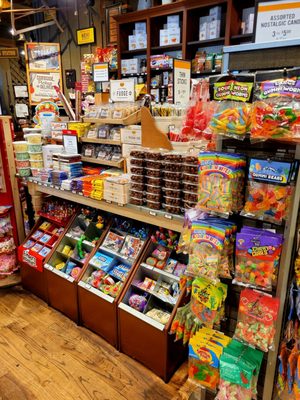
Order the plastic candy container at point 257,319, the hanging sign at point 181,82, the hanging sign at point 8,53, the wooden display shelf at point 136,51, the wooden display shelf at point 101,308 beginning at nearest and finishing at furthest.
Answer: the plastic candy container at point 257,319 < the wooden display shelf at point 101,308 < the hanging sign at point 181,82 < the wooden display shelf at point 136,51 < the hanging sign at point 8,53

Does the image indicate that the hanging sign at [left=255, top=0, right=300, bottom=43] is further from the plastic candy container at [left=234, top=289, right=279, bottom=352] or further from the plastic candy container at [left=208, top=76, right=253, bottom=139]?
the plastic candy container at [left=234, top=289, right=279, bottom=352]

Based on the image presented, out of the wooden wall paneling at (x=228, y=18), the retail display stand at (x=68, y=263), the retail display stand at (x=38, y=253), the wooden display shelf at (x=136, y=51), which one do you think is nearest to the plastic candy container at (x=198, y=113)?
the retail display stand at (x=68, y=263)

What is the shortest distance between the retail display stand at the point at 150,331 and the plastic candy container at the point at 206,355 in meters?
0.41

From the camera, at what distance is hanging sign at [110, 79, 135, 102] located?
2.78 meters

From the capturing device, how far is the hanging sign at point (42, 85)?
560cm

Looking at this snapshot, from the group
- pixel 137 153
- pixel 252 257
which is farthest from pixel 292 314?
pixel 137 153

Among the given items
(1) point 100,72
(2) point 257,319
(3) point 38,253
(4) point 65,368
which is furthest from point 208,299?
(1) point 100,72

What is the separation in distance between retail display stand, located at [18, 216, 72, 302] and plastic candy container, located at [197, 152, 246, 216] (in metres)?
1.90

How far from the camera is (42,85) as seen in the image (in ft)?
19.0

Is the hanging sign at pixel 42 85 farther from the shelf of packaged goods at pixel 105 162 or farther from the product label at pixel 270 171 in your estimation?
the product label at pixel 270 171

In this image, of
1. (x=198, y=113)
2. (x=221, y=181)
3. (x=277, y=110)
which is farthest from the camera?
(x=198, y=113)

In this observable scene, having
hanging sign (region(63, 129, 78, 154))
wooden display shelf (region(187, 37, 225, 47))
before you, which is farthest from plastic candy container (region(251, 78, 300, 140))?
wooden display shelf (region(187, 37, 225, 47))

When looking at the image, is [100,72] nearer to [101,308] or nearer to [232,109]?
[101,308]

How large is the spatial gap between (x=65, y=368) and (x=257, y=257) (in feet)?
5.66
